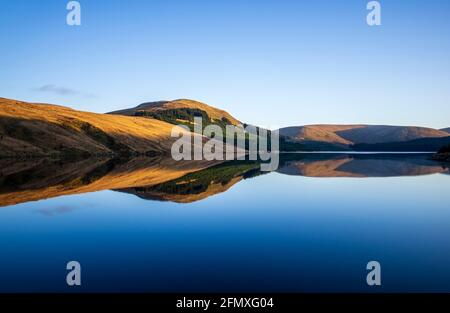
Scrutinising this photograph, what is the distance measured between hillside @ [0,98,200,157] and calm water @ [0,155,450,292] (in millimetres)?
78243

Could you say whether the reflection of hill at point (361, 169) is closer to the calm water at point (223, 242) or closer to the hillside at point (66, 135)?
the calm water at point (223, 242)

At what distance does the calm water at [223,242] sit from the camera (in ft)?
38.6

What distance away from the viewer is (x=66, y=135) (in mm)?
118750

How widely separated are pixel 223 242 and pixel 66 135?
114 meters

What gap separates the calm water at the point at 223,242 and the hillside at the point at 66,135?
7824 centimetres

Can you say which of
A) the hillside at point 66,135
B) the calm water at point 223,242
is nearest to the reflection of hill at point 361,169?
the calm water at point 223,242

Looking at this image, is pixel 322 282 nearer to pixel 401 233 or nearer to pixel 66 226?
pixel 401 233

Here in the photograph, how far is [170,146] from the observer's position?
165 metres

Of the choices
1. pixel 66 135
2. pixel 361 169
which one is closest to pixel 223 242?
pixel 361 169

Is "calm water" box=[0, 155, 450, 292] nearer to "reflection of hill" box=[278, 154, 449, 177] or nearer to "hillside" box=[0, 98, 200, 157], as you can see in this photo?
"reflection of hill" box=[278, 154, 449, 177]

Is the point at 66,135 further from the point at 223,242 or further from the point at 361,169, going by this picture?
the point at 223,242

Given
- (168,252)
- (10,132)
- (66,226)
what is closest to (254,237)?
(168,252)

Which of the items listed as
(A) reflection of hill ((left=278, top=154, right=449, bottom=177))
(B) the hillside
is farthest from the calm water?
(B) the hillside

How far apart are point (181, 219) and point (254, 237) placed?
19.9 feet
